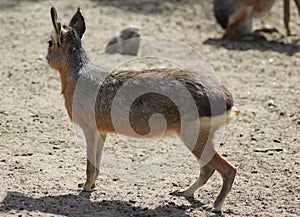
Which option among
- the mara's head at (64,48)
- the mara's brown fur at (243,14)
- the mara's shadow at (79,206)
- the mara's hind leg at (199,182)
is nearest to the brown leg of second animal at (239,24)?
the mara's brown fur at (243,14)

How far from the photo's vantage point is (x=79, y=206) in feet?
16.8

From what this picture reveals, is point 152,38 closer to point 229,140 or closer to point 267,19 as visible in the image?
point 267,19

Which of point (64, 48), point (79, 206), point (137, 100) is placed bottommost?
point (79, 206)

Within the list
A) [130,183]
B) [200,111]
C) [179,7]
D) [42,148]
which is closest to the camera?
[200,111]

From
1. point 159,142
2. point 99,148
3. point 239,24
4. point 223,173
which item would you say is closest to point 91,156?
point 99,148

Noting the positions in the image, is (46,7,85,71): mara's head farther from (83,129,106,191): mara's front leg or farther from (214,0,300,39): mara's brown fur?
(214,0,300,39): mara's brown fur

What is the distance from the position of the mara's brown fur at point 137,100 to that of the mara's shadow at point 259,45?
506 cm

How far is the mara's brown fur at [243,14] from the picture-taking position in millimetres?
10875

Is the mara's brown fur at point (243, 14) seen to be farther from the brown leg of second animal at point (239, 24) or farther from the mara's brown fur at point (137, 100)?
the mara's brown fur at point (137, 100)

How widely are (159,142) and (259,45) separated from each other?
438 cm

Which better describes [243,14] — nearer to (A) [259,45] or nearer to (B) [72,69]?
(A) [259,45]

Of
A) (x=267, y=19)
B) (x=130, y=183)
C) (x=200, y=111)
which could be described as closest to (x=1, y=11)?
(x=267, y=19)

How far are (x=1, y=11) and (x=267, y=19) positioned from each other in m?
4.94

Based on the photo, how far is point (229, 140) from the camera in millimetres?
6816
